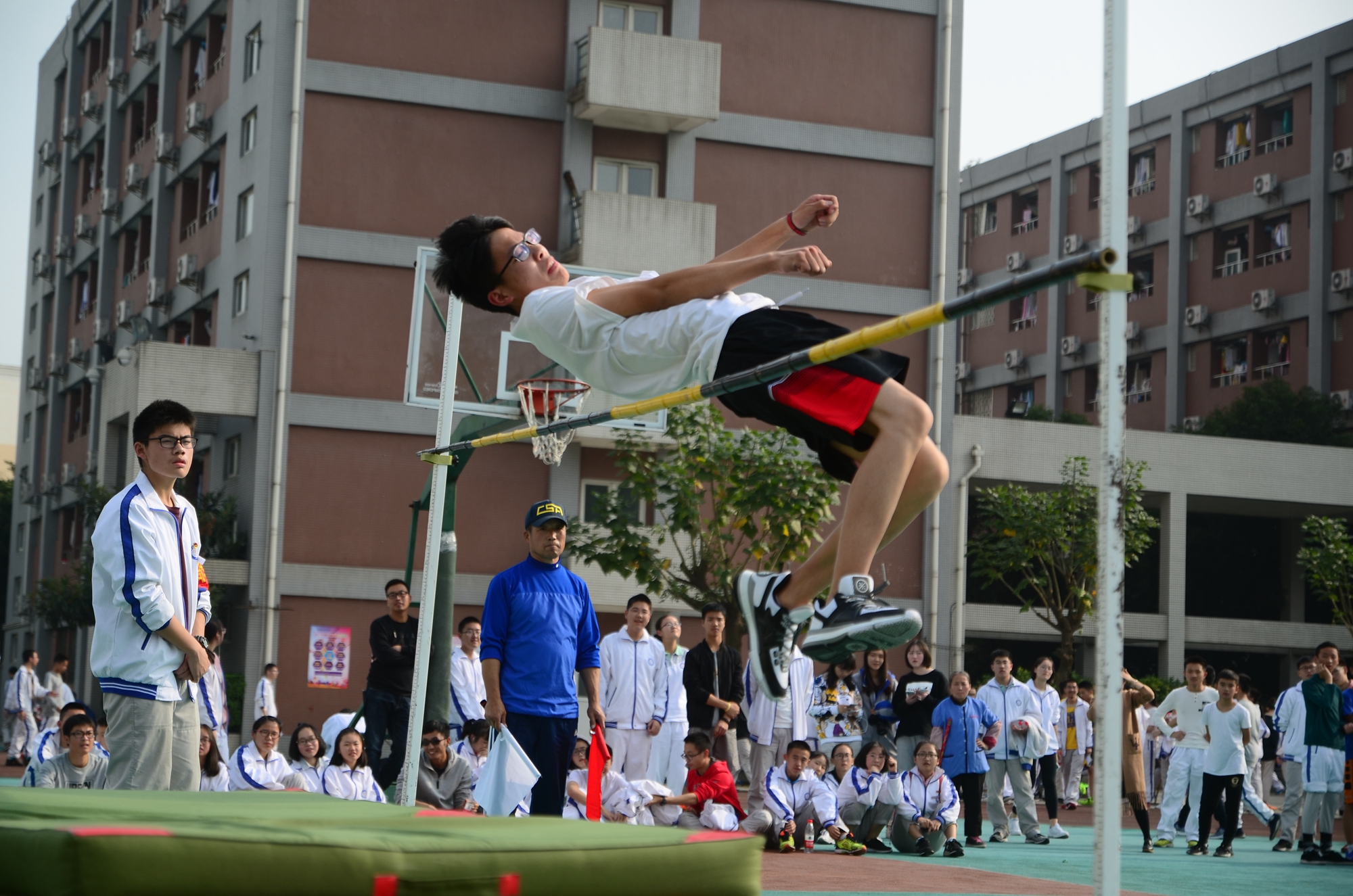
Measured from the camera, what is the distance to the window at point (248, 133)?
78.9 ft

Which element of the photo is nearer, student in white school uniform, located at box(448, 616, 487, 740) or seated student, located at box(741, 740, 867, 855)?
seated student, located at box(741, 740, 867, 855)

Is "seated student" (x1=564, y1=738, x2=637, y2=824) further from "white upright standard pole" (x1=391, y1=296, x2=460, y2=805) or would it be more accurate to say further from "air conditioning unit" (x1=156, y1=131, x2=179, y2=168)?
"air conditioning unit" (x1=156, y1=131, x2=179, y2=168)

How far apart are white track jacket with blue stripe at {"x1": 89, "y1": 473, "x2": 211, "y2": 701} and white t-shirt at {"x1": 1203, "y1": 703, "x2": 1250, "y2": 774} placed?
9.14 m

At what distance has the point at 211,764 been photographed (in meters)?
9.14

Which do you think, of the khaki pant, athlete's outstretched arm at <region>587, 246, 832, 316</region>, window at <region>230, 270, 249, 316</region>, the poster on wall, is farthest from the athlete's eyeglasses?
window at <region>230, 270, 249, 316</region>

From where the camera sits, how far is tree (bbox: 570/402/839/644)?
53.5 ft

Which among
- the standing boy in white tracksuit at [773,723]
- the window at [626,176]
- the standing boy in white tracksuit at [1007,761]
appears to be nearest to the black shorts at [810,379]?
the standing boy in white tracksuit at [773,723]

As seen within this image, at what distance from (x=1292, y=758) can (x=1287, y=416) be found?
902 inches

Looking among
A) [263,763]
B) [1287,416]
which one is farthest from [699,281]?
[1287,416]

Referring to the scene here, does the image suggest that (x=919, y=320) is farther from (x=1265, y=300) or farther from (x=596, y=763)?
(x=1265, y=300)

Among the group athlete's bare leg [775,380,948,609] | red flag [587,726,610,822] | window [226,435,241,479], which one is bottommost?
red flag [587,726,610,822]

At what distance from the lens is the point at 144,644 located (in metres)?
5.25

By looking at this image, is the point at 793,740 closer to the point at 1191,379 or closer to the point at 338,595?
the point at 338,595

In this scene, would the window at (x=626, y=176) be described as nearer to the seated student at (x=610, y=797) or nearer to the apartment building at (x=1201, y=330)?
the apartment building at (x=1201, y=330)
